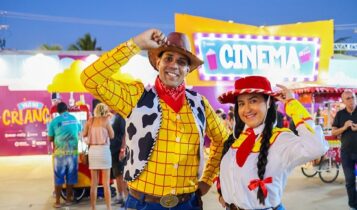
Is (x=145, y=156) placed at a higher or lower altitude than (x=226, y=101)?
lower

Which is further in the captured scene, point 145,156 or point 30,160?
point 30,160

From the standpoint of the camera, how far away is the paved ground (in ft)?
19.6

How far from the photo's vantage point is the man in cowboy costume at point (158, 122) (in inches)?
83.7

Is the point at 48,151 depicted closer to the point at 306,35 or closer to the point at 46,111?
the point at 46,111

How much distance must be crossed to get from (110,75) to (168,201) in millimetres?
769

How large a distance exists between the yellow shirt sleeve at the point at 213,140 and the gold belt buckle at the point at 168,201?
351mm

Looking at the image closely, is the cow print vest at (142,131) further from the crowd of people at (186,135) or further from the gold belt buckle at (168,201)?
the gold belt buckle at (168,201)

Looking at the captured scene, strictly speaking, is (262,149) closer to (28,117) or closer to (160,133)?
(160,133)

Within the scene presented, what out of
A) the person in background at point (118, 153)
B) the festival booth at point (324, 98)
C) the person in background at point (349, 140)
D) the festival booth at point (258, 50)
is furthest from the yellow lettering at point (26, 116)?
the person in background at point (349, 140)

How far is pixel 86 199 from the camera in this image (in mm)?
6559

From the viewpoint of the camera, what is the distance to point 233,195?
2.16 metres

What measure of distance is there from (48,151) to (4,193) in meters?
6.20

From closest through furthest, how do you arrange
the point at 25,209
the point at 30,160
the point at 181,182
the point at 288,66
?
the point at 181,182
the point at 25,209
the point at 288,66
the point at 30,160

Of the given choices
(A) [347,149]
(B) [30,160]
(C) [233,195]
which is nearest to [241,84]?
(C) [233,195]
